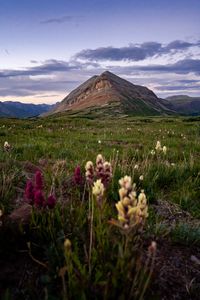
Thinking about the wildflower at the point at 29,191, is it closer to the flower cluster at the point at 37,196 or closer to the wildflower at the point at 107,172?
the flower cluster at the point at 37,196

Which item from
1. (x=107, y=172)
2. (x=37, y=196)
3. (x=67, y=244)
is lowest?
(x=67, y=244)

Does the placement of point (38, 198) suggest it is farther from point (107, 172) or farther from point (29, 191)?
point (107, 172)

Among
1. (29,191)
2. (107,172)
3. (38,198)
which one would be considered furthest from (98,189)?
(29,191)

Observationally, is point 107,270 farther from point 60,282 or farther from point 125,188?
point 125,188

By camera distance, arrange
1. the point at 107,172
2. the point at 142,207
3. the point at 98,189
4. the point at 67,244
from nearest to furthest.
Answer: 1. the point at 67,244
2. the point at 142,207
3. the point at 98,189
4. the point at 107,172

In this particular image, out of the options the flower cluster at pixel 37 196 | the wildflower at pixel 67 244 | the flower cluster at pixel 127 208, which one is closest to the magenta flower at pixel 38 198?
the flower cluster at pixel 37 196

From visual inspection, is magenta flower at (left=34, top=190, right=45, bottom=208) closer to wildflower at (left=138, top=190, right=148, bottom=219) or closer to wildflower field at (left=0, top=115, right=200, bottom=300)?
wildflower field at (left=0, top=115, right=200, bottom=300)

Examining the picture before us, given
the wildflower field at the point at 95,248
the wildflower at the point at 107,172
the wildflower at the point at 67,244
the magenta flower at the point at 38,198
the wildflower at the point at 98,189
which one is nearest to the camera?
the wildflower at the point at 67,244

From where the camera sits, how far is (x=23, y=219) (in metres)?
4.38

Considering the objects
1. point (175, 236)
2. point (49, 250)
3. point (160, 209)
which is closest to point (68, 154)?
point (160, 209)

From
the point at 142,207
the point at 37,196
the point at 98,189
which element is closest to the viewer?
the point at 142,207

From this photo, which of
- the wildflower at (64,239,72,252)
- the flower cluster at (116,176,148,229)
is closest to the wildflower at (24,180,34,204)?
the wildflower at (64,239,72,252)

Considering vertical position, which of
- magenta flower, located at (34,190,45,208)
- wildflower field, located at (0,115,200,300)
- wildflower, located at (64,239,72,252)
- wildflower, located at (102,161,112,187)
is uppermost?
wildflower, located at (102,161,112,187)

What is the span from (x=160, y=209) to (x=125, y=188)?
11.9 ft
